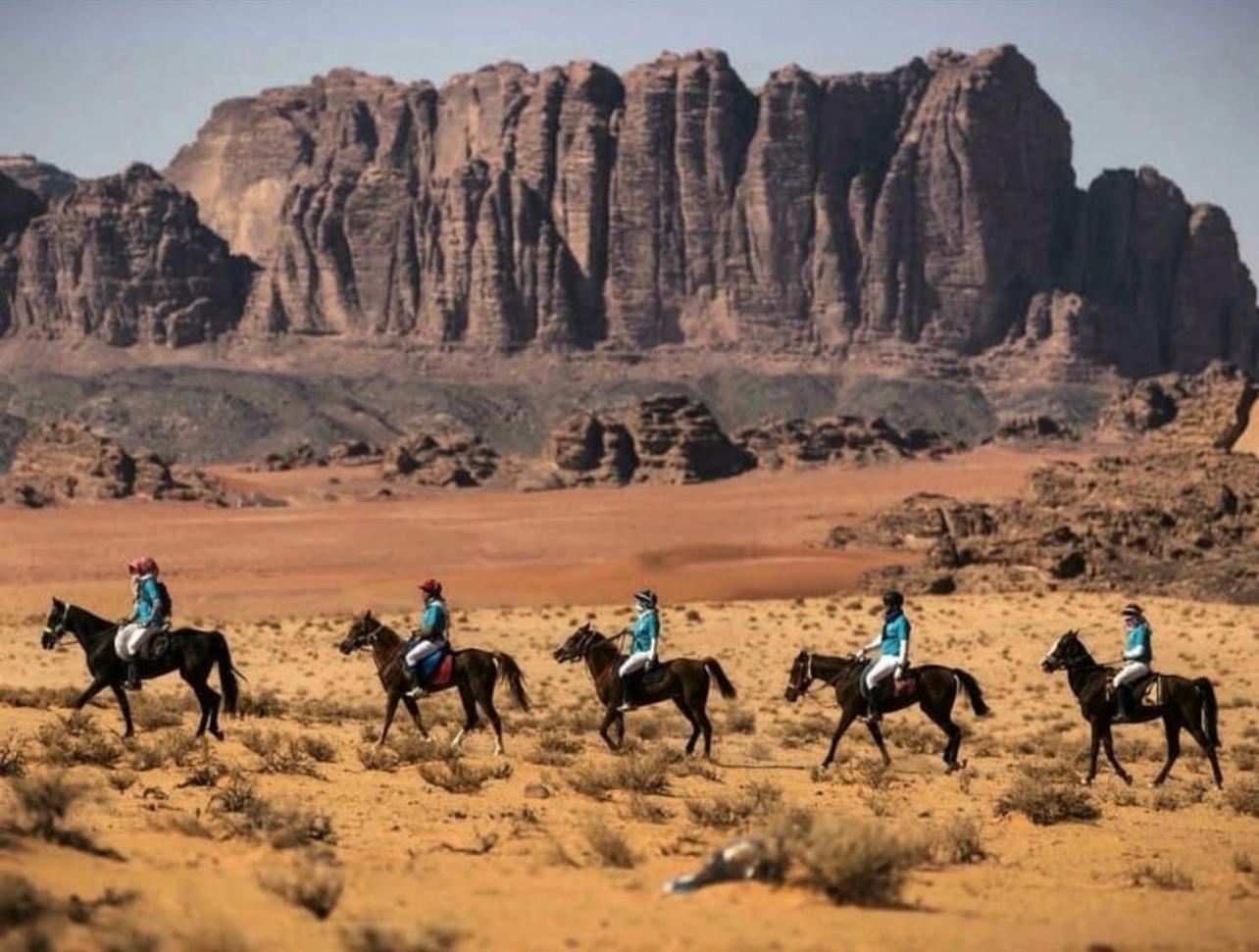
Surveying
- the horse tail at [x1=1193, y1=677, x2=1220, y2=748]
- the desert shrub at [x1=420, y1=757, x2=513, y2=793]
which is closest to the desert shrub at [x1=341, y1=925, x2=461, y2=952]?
the desert shrub at [x1=420, y1=757, x2=513, y2=793]

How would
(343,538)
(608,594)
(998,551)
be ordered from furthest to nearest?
1. (343,538)
2. (608,594)
3. (998,551)

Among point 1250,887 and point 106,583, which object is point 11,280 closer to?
point 106,583

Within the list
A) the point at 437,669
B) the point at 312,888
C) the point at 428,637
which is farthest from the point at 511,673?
the point at 312,888

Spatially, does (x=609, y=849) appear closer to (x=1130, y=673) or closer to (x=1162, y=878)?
(x=1162, y=878)

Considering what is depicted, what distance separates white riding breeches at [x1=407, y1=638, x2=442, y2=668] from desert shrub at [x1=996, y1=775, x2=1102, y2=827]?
7303mm

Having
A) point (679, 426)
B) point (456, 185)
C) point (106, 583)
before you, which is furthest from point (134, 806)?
point (456, 185)

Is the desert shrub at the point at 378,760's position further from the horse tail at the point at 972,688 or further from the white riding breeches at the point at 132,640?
the horse tail at the point at 972,688

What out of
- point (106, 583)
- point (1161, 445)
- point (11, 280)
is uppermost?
point (11, 280)

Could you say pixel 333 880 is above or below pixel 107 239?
below

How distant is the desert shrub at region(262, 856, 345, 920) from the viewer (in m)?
14.4

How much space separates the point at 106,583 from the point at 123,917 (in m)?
64.1

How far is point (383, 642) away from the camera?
26.3m

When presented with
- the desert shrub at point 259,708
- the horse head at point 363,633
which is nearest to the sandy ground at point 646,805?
the desert shrub at point 259,708

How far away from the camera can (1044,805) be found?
21.5 metres
